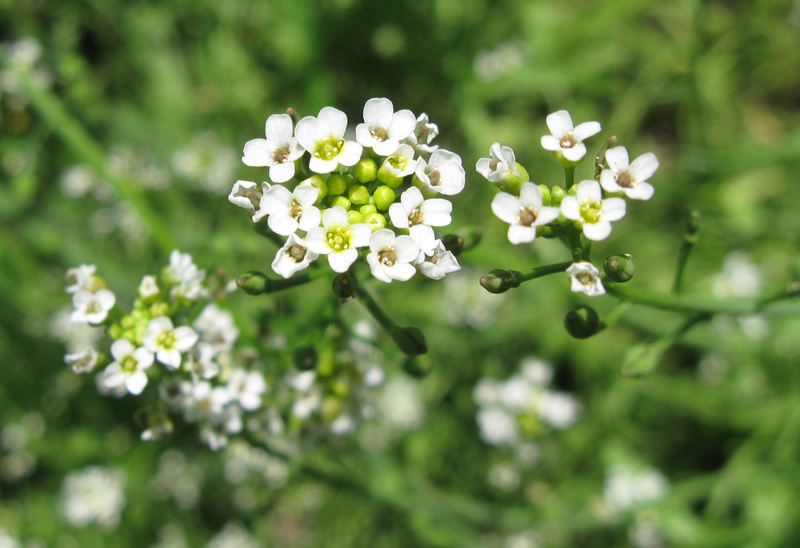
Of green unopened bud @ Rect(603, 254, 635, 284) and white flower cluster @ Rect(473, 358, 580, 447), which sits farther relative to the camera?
white flower cluster @ Rect(473, 358, 580, 447)

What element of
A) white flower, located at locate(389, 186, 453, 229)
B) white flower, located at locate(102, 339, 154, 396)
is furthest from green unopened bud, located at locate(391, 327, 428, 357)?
white flower, located at locate(102, 339, 154, 396)

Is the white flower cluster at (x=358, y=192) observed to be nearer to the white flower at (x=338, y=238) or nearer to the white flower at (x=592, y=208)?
→ the white flower at (x=338, y=238)

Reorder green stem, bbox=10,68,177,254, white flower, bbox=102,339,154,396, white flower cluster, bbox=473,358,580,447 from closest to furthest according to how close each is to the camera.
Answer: white flower, bbox=102,339,154,396, green stem, bbox=10,68,177,254, white flower cluster, bbox=473,358,580,447

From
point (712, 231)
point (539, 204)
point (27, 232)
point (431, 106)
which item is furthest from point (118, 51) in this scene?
point (712, 231)

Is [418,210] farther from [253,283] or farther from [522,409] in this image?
[522,409]

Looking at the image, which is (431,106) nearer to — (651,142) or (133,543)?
(651,142)

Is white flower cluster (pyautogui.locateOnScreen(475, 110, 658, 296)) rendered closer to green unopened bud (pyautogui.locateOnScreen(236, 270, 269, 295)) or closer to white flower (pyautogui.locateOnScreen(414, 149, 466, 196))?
white flower (pyautogui.locateOnScreen(414, 149, 466, 196))

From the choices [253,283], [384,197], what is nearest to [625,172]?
[384,197]
